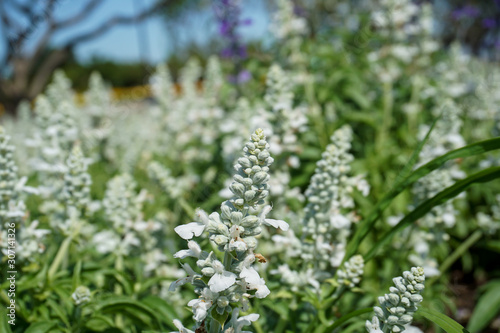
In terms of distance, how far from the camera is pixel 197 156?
6254 millimetres

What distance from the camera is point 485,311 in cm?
353

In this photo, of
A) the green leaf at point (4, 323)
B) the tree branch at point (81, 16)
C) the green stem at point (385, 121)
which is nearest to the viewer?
the green leaf at point (4, 323)

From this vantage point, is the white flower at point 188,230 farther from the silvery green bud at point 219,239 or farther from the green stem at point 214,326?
the green stem at point 214,326

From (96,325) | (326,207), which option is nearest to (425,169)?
(326,207)

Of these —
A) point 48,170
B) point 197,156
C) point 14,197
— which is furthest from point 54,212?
point 197,156

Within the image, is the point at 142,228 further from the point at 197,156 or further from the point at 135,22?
the point at 135,22

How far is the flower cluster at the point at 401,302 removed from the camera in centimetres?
175

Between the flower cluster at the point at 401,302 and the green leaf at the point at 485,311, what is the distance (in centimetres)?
205

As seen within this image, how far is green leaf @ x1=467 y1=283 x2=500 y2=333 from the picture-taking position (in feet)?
11.3

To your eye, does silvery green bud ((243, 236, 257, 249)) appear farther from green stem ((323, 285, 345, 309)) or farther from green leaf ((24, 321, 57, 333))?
green leaf ((24, 321, 57, 333))

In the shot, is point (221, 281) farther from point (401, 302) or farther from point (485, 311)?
point (485, 311)

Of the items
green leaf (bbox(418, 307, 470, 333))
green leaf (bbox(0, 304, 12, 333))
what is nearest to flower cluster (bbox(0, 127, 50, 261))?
green leaf (bbox(0, 304, 12, 333))

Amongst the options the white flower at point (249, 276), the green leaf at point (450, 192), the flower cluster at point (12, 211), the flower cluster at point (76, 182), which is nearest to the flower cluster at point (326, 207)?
the green leaf at point (450, 192)

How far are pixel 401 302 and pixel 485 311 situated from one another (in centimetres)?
227
